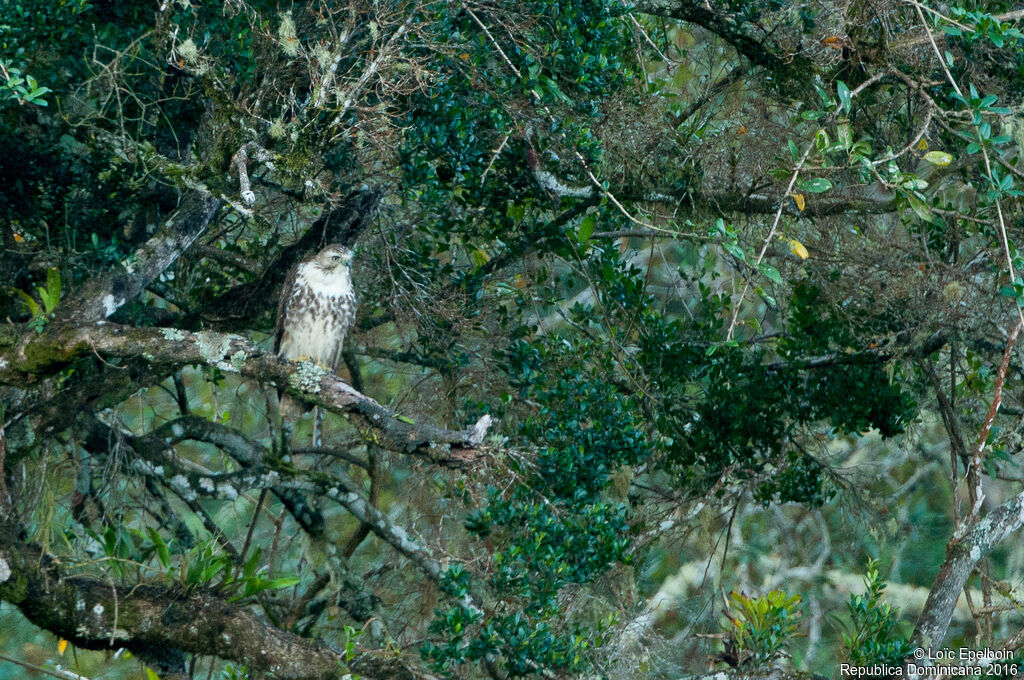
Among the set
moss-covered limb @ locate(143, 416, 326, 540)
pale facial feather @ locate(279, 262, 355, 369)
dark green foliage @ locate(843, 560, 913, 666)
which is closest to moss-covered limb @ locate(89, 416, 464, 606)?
moss-covered limb @ locate(143, 416, 326, 540)

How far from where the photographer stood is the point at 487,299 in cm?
514

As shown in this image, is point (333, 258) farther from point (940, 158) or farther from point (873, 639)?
point (873, 639)

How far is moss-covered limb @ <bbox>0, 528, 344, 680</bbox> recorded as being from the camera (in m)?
3.87

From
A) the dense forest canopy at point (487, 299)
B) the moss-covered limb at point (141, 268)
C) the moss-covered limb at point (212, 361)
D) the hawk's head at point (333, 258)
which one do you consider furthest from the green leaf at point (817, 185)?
the moss-covered limb at point (141, 268)

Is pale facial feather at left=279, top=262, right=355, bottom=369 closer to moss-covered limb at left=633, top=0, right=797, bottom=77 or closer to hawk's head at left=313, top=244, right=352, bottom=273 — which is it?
hawk's head at left=313, top=244, right=352, bottom=273

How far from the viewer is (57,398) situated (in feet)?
15.6

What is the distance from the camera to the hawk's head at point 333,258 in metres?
4.89

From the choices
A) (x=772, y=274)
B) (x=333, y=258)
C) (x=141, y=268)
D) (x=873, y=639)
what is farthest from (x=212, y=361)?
(x=873, y=639)

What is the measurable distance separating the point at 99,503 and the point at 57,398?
50 cm

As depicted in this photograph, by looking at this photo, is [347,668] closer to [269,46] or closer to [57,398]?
[57,398]

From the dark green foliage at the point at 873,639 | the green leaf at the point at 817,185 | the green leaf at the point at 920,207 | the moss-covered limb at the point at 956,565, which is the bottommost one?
the dark green foliage at the point at 873,639

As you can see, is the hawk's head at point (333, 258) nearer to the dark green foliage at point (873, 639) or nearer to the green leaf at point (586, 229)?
the green leaf at point (586, 229)

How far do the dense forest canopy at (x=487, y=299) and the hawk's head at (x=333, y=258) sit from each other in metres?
0.19

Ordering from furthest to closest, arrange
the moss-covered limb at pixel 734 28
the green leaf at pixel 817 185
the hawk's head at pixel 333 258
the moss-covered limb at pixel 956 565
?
1. the moss-covered limb at pixel 734 28
2. the hawk's head at pixel 333 258
3. the moss-covered limb at pixel 956 565
4. the green leaf at pixel 817 185
